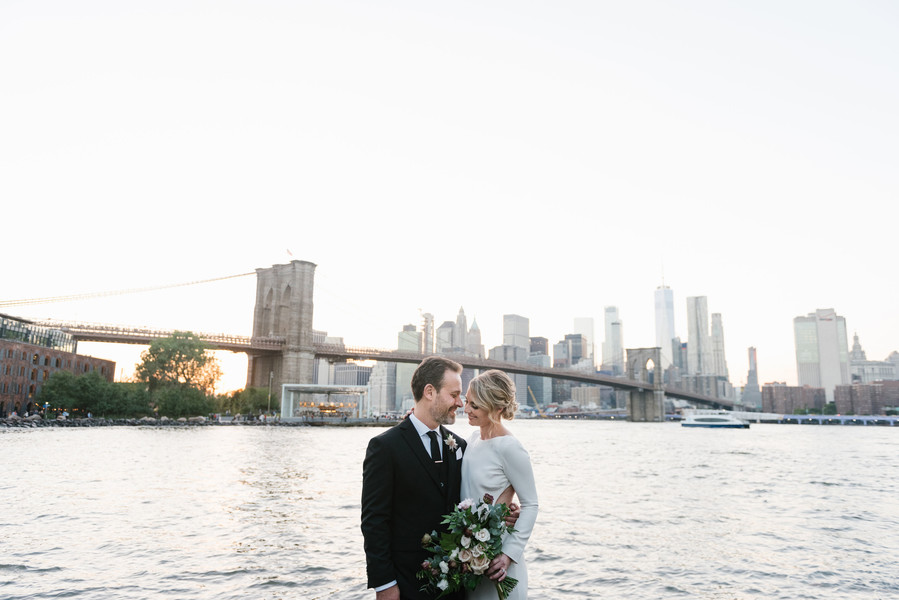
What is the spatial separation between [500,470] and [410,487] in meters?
0.61

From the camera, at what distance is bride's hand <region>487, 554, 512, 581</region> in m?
3.79

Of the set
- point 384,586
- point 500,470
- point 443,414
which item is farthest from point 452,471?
point 384,586

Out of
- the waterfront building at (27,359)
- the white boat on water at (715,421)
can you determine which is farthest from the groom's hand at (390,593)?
the white boat on water at (715,421)

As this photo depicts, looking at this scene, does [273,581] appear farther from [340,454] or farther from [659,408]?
[659,408]

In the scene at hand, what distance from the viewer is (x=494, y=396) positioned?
13.5 feet

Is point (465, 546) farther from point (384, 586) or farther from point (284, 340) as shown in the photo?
point (284, 340)

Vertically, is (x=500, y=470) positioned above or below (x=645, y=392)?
below

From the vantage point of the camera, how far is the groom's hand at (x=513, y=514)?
396 cm

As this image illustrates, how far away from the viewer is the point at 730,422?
355 ft

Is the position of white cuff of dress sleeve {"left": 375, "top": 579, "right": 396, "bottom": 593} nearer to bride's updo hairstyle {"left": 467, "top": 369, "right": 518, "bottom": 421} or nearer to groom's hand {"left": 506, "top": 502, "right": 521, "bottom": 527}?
groom's hand {"left": 506, "top": 502, "right": 521, "bottom": 527}

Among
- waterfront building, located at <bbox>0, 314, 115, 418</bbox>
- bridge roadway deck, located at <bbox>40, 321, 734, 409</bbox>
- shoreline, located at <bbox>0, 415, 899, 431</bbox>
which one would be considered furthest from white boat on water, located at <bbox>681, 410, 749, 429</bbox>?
waterfront building, located at <bbox>0, 314, 115, 418</bbox>

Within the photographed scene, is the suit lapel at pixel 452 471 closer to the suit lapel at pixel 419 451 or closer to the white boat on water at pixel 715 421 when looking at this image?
the suit lapel at pixel 419 451

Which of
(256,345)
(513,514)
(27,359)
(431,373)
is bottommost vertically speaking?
(513,514)

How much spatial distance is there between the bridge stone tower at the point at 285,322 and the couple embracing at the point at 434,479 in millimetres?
82957
